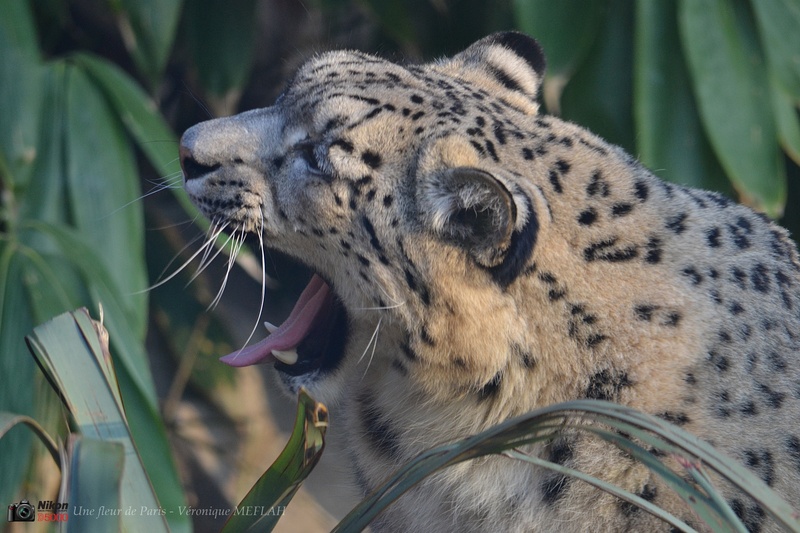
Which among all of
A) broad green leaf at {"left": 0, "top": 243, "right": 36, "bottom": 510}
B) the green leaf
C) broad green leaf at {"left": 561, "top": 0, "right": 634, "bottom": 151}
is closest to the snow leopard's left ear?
broad green leaf at {"left": 561, "top": 0, "right": 634, "bottom": 151}

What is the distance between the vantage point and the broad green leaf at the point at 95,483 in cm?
131

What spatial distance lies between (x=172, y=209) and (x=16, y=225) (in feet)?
6.64

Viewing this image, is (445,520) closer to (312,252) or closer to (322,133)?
(312,252)

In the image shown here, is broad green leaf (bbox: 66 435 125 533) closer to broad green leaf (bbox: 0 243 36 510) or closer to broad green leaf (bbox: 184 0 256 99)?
broad green leaf (bbox: 0 243 36 510)

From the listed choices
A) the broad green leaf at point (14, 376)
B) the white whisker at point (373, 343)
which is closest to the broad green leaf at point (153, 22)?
the broad green leaf at point (14, 376)

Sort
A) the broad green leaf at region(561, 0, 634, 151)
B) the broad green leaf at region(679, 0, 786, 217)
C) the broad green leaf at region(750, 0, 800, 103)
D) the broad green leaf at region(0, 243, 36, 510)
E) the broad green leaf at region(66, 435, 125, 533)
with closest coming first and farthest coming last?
the broad green leaf at region(66, 435, 125, 533)
the broad green leaf at region(0, 243, 36, 510)
the broad green leaf at region(679, 0, 786, 217)
the broad green leaf at region(750, 0, 800, 103)
the broad green leaf at region(561, 0, 634, 151)

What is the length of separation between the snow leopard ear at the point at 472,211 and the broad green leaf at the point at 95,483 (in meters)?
0.87

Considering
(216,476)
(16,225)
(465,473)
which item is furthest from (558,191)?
(216,476)

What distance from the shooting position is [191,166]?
2.23 meters

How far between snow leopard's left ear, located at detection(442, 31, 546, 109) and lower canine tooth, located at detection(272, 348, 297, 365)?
0.91m

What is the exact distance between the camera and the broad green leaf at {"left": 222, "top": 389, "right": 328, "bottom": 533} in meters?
1.44

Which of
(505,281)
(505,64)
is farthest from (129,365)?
(505,281)

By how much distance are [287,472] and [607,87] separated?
122 inches

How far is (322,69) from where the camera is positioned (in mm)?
2330
